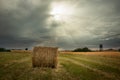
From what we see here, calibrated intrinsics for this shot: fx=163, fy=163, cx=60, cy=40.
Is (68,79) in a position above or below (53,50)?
below

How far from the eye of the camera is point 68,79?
1110 centimetres

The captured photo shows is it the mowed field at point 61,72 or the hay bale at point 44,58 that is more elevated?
the hay bale at point 44,58

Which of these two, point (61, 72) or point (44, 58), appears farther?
point (44, 58)

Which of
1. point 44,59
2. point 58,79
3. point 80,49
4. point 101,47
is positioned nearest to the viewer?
point 58,79

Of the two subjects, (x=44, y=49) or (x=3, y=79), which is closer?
(x=3, y=79)

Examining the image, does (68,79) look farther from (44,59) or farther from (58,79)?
(44,59)

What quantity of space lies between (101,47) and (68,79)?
83571 mm

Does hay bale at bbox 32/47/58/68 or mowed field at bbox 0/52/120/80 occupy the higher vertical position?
hay bale at bbox 32/47/58/68

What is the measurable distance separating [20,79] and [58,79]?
2.49 meters

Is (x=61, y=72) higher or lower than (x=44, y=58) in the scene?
lower

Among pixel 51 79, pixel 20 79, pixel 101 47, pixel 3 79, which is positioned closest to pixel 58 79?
pixel 51 79

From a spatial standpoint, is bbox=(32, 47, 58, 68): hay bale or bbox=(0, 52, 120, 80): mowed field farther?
bbox=(32, 47, 58, 68): hay bale

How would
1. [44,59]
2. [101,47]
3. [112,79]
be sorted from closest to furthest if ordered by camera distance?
[112,79] → [44,59] → [101,47]

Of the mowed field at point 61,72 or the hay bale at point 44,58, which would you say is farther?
the hay bale at point 44,58
